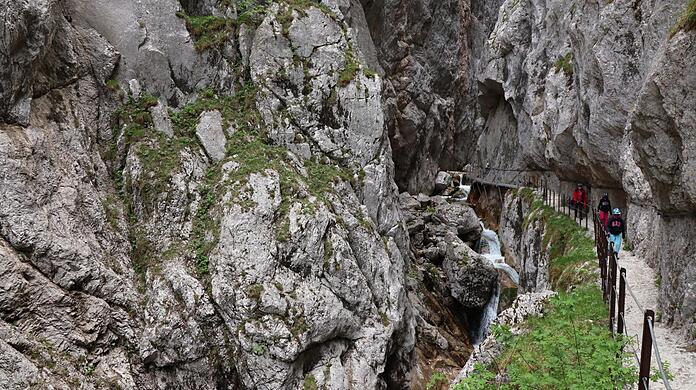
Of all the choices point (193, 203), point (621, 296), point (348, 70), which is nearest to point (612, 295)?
point (621, 296)

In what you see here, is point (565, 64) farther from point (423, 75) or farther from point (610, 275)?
point (610, 275)

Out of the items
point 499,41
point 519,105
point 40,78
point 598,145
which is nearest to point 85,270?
point 40,78

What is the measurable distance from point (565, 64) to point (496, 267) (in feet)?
A: 37.3

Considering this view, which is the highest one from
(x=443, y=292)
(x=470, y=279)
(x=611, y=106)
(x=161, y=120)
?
(x=611, y=106)

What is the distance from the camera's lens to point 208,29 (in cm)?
1862

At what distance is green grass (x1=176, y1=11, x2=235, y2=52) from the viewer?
18.3m

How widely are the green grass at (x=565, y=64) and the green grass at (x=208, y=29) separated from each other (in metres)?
16.5

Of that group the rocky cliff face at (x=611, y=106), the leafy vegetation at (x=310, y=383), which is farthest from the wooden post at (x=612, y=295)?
the leafy vegetation at (x=310, y=383)

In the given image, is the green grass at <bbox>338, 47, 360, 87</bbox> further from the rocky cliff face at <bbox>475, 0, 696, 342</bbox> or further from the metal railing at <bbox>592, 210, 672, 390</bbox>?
the metal railing at <bbox>592, 210, 672, 390</bbox>

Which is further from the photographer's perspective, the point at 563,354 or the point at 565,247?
the point at 565,247

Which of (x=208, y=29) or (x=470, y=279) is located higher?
(x=208, y=29)

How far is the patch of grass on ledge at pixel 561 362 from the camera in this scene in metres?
6.12

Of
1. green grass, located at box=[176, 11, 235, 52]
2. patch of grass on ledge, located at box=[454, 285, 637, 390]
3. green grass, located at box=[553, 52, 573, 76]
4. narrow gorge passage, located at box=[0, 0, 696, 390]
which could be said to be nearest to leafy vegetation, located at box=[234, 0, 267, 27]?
narrow gorge passage, located at box=[0, 0, 696, 390]

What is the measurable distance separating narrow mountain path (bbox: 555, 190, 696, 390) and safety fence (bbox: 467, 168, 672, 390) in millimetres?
169
